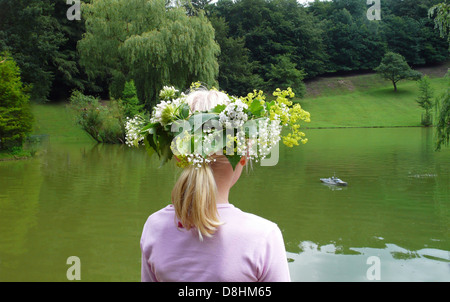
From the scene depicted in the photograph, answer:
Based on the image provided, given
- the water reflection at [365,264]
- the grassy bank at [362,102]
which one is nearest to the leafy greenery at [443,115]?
the water reflection at [365,264]

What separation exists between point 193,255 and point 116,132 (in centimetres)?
2479

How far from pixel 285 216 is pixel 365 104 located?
43.6 metres

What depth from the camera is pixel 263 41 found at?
206 feet

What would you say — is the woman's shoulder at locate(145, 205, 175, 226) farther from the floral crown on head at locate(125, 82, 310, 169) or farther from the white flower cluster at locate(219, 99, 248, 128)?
the white flower cluster at locate(219, 99, 248, 128)

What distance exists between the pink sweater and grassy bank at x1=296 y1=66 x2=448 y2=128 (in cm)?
4064

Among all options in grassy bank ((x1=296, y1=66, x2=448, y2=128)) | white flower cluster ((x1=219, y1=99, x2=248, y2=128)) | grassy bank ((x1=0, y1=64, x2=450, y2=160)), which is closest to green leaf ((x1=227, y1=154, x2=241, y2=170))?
white flower cluster ((x1=219, y1=99, x2=248, y2=128))

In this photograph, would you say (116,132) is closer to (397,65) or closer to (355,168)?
(355,168)

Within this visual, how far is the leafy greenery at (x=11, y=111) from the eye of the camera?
16812 mm

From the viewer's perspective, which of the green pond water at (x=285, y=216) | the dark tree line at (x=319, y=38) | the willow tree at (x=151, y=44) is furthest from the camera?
the dark tree line at (x=319, y=38)

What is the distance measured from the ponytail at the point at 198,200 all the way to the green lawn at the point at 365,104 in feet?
133

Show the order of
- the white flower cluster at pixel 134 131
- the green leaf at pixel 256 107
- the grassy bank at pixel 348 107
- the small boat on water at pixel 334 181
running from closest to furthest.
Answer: the green leaf at pixel 256 107, the white flower cluster at pixel 134 131, the small boat on water at pixel 334 181, the grassy bank at pixel 348 107

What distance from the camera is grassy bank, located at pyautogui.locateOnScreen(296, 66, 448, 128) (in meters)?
42.9

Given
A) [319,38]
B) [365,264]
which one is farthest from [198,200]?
[319,38]

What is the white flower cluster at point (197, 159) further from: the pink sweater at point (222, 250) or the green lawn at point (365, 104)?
the green lawn at point (365, 104)
